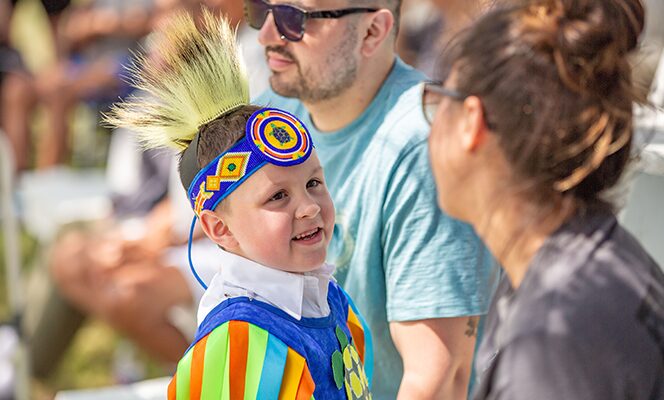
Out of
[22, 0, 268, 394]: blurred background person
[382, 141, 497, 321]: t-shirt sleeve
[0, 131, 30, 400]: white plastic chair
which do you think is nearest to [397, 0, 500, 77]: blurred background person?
[22, 0, 268, 394]: blurred background person

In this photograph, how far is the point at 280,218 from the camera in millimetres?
1681

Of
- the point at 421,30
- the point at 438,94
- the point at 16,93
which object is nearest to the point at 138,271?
the point at 421,30

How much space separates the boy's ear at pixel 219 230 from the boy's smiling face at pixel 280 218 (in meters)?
0.02

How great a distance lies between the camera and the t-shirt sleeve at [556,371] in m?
1.23

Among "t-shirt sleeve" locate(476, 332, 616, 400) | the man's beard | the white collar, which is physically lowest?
the white collar

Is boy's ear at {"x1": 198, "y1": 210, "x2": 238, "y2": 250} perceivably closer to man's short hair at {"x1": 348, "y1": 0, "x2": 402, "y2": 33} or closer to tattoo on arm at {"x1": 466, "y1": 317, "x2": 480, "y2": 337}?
tattoo on arm at {"x1": 466, "y1": 317, "x2": 480, "y2": 337}

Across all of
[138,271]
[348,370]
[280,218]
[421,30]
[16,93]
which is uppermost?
[280,218]

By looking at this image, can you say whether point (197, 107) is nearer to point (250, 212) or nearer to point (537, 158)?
point (250, 212)

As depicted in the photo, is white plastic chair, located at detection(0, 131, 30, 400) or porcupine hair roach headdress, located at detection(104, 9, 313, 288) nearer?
porcupine hair roach headdress, located at detection(104, 9, 313, 288)

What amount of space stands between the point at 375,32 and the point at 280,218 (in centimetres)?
75

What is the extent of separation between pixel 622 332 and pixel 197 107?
2.83ft

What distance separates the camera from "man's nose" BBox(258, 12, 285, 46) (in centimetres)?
220

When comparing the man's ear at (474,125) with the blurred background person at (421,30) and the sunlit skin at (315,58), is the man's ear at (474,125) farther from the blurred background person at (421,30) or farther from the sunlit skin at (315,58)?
the blurred background person at (421,30)

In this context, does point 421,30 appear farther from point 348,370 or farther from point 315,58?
point 348,370
